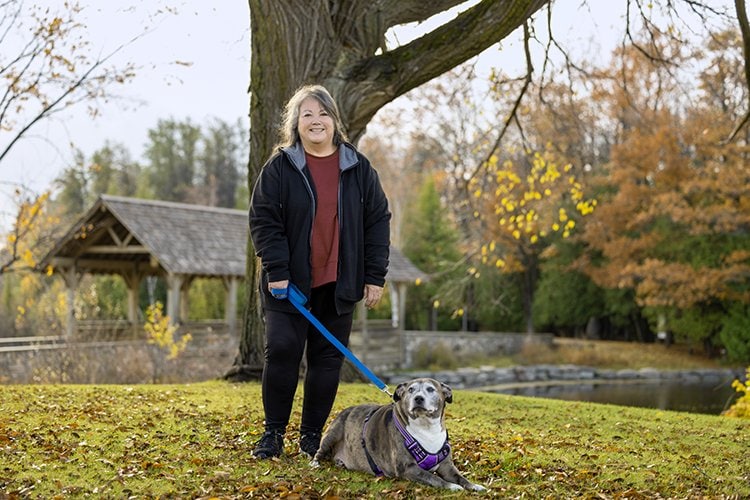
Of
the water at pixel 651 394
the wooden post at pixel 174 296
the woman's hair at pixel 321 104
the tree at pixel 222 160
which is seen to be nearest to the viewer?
the woman's hair at pixel 321 104

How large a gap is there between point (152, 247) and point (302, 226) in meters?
14.9

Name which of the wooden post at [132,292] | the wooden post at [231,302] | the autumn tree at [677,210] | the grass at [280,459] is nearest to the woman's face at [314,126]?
the grass at [280,459]

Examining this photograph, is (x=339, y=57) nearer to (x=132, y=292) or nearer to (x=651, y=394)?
(x=651, y=394)

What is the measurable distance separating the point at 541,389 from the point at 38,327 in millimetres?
13402

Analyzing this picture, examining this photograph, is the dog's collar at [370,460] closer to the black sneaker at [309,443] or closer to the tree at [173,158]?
the black sneaker at [309,443]

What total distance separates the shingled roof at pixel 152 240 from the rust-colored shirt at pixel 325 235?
13512 millimetres

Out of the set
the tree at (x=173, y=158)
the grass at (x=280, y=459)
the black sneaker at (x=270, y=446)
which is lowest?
the grass at (x=280, y=459)

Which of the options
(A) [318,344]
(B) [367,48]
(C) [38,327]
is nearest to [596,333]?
(C) [38,327]

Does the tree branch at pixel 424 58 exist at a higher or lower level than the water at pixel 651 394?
higher

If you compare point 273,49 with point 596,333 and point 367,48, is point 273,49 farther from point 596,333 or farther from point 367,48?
point 596,333

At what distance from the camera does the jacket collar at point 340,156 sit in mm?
4721

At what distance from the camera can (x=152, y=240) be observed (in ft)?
62.8

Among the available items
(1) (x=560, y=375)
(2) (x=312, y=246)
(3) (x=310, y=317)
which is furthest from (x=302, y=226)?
(1) (x=560, y=375)

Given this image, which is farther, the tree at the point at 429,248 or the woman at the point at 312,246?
the tree at the point at 429,248
